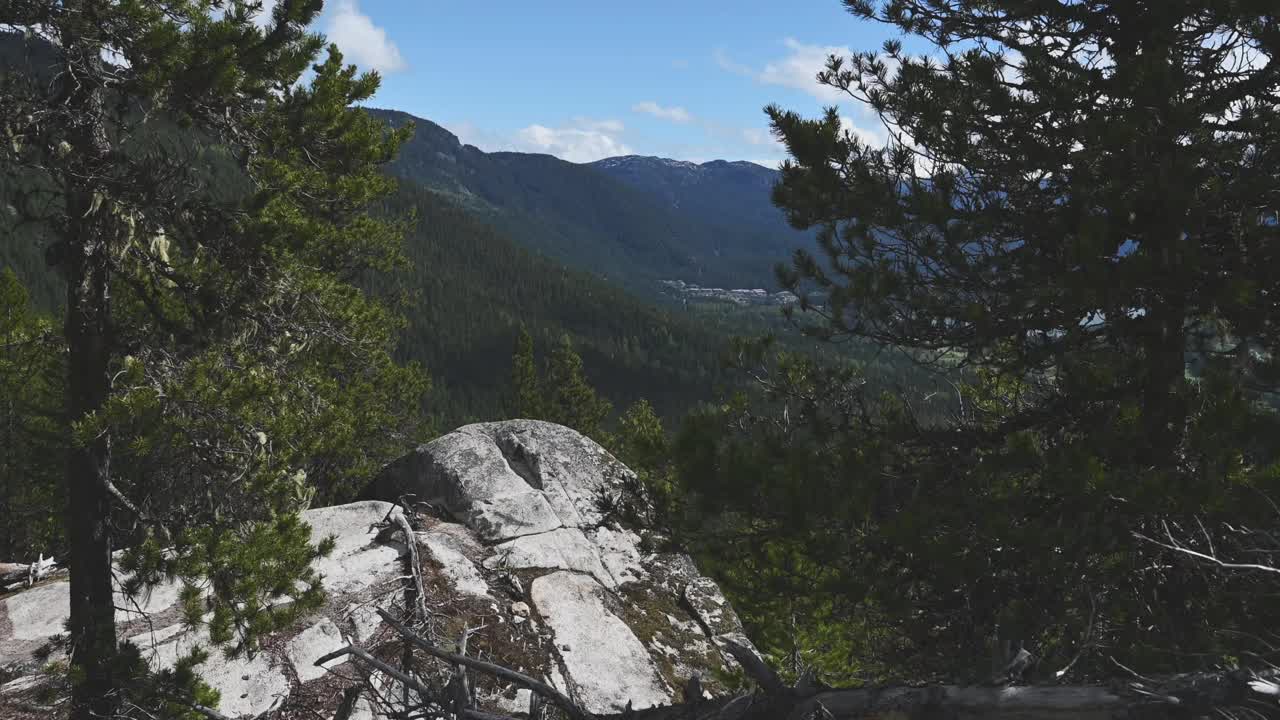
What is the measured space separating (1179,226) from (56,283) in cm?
13551

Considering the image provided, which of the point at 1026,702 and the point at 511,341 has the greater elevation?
the point at 1026,702

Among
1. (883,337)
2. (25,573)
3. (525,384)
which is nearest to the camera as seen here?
(883,337)

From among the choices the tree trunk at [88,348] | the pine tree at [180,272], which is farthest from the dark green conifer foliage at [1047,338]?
the tree trunk at [88,348]

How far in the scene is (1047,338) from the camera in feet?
19.2

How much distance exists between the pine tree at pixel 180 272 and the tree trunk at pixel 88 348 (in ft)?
0.05

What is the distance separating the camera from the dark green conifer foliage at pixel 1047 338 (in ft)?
15.4

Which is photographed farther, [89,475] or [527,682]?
[89,475]

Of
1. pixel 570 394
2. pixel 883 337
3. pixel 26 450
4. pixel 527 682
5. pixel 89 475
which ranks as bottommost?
pixel 26 450

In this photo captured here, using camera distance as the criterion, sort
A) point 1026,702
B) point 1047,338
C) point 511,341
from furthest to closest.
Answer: point 511,341 → point 1047,338 → point 1026,702

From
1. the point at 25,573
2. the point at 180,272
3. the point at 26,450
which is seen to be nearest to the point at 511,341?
the point at 26,450

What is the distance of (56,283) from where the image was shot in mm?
108125

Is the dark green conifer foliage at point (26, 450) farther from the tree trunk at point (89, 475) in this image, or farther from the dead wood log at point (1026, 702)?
the dead wood log at point (1026, 702)

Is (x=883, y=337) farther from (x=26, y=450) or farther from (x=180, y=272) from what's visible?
(x=26, y=450)

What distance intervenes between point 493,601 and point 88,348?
470cm
